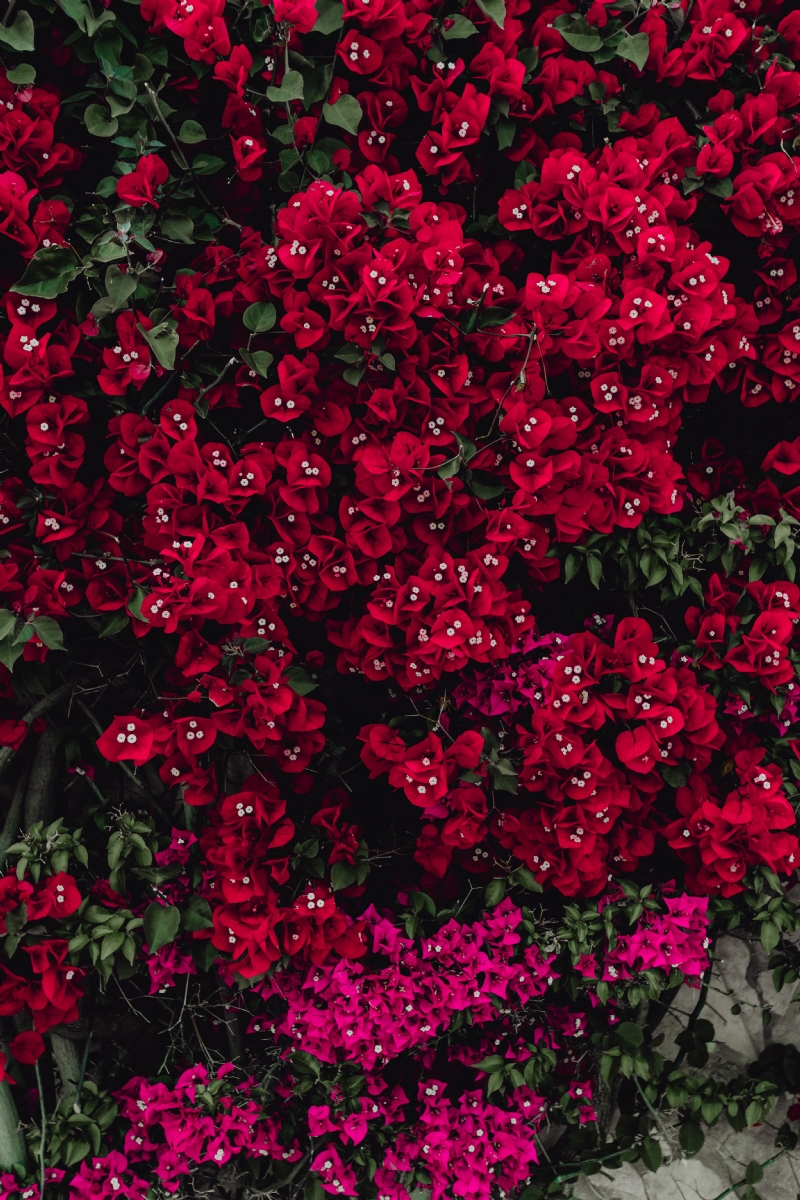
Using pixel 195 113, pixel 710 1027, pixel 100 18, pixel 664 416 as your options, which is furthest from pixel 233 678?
pixel 710 1027

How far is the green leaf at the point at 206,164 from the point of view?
179 centimetres

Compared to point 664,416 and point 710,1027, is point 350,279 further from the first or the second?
point 710,1027

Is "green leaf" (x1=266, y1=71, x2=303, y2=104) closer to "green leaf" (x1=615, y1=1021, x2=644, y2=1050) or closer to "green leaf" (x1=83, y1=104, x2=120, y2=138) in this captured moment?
"green leaf" (x1=83, y1=104, x2=120, y2=138)

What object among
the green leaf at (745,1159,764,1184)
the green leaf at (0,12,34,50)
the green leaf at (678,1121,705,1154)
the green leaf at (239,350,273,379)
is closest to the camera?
the green leaf at (0,12,34,50)

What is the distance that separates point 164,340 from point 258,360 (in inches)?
6.9

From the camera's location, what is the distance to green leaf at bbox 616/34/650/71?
1842 millimetres

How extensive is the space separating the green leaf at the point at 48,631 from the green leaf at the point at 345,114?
110 centimetres

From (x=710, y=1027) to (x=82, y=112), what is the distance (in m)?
2.57

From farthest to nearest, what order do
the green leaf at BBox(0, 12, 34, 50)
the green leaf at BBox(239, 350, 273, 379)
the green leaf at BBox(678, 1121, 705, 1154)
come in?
the green leaf at BBox(678, 1121, 705, 1154), the green leaf at BBox(239, 350, 273, 379), the green leaf at BBox(0, 12, 34, 50)

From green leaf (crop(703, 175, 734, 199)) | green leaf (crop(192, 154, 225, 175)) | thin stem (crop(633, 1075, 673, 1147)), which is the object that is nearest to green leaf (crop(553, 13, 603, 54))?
green leaf (crop(703, 175, 734, 199))

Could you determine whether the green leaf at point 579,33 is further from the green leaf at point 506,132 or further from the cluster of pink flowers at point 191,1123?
the cluster of pink flowers at point 191,1123

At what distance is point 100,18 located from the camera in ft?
5.54

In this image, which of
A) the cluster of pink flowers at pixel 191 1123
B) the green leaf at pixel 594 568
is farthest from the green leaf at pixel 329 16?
the cluster of pink flowers at pixel 191 1123

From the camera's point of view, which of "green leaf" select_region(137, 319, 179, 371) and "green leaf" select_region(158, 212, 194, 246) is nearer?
"green leaf" select_region(137, 319, 179, 371)
